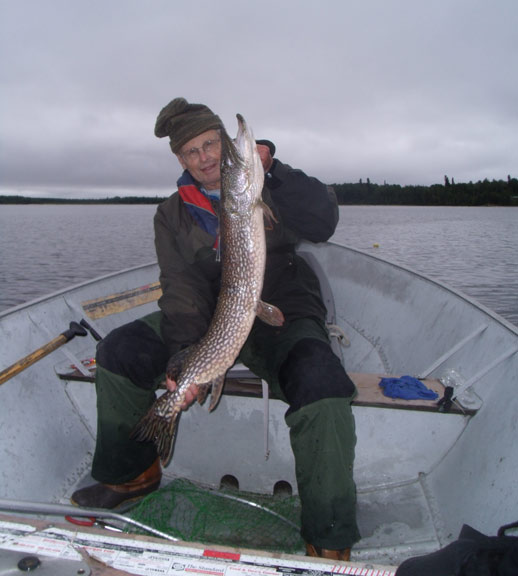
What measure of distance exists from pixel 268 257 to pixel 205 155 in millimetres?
895

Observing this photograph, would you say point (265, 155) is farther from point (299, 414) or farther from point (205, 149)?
point (299, 414)

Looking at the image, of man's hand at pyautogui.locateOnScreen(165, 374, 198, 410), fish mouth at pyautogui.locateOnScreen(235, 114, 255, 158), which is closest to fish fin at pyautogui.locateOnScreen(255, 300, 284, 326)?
man's hand at pyautogui.locateOnScreen(165, 374, 198, 410)

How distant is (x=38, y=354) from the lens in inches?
131

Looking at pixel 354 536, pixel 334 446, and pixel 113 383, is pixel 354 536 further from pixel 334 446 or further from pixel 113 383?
pixel 113 383

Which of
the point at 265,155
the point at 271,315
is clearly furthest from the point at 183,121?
the point at 271,315

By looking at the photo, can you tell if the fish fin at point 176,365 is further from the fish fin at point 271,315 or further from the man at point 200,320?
the fish fin at point 271,315

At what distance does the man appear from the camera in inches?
109

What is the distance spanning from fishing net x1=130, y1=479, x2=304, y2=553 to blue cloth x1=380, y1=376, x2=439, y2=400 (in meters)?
1.02

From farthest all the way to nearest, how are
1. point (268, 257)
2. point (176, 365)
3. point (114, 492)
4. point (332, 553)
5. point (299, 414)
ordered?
point (268, 257) < point (114, 492) < point (176, 365) < point (299, 414) < point (332, 553)

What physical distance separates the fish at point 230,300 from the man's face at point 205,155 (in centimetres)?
55

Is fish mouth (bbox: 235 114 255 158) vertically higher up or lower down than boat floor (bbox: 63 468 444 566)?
higher up

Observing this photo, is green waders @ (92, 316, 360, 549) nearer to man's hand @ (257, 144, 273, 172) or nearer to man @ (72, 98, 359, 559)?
man @ (72, 98, 359, 559)

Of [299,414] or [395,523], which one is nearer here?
[299,414]

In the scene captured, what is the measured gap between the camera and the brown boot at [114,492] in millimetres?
3066
